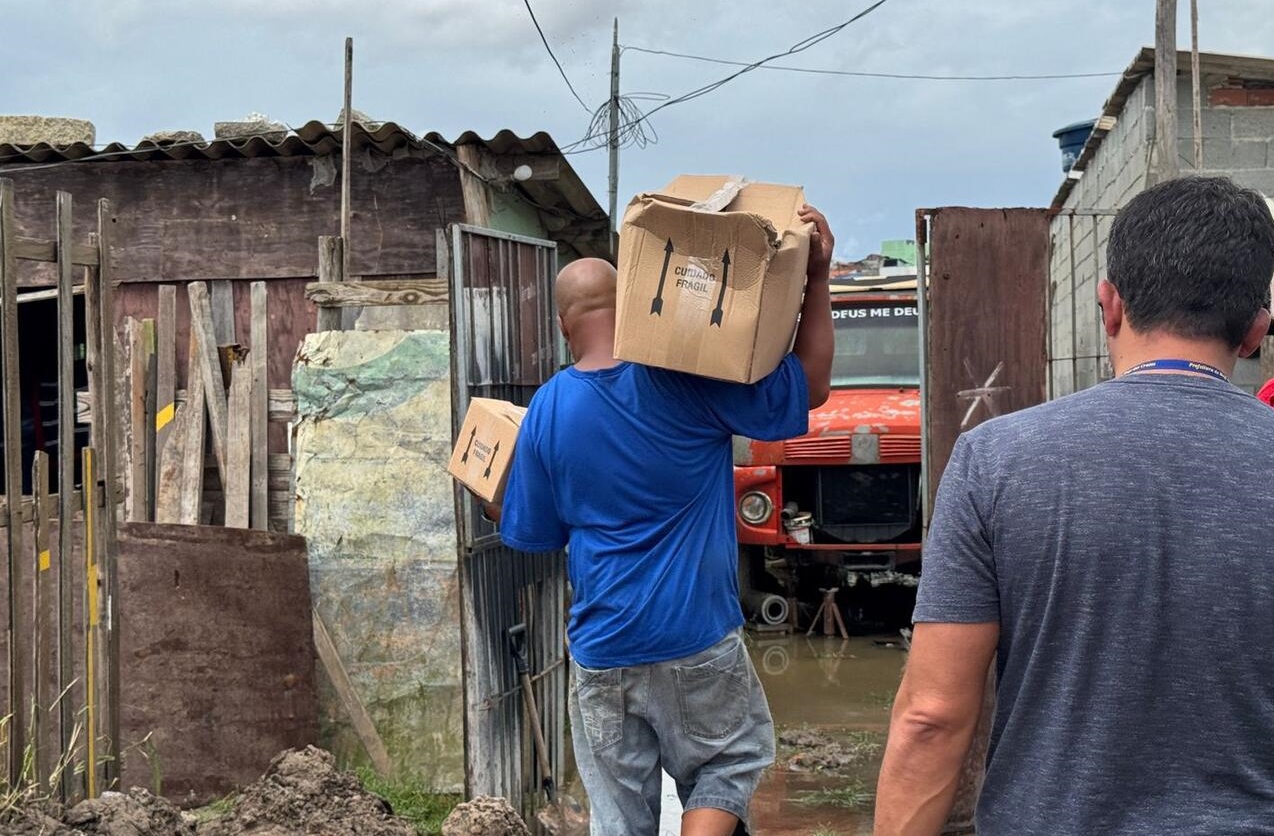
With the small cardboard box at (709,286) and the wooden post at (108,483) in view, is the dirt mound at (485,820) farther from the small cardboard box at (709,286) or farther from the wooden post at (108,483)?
the small cardboard box at (709,286)

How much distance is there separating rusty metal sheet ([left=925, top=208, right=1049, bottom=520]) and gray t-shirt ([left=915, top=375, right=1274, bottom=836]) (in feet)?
9.79

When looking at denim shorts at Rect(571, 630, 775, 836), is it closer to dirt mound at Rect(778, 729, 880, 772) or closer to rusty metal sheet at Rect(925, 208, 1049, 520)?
rusty metal sheet at Rect(925, 208, 1049, 520)

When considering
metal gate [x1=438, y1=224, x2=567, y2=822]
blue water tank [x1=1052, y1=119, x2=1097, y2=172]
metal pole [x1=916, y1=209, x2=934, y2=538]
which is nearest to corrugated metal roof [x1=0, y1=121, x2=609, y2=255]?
metal gate [x1=438, y1=224, x2=567, y2=822]

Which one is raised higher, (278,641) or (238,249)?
(238,249)

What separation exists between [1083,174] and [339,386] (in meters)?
7.53

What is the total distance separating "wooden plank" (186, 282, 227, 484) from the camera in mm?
6980

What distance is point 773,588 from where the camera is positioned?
10.2 metres

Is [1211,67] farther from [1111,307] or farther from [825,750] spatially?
[1111,307]

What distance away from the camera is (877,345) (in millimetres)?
10289

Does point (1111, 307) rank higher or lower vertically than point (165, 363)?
lower

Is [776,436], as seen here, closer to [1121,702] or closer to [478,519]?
[1121,702]

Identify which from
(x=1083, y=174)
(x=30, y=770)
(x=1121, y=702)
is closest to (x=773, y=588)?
(x=1083, y=174)

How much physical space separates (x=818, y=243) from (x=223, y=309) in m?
5.32

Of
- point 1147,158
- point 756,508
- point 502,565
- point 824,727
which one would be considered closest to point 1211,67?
point 1147,158
